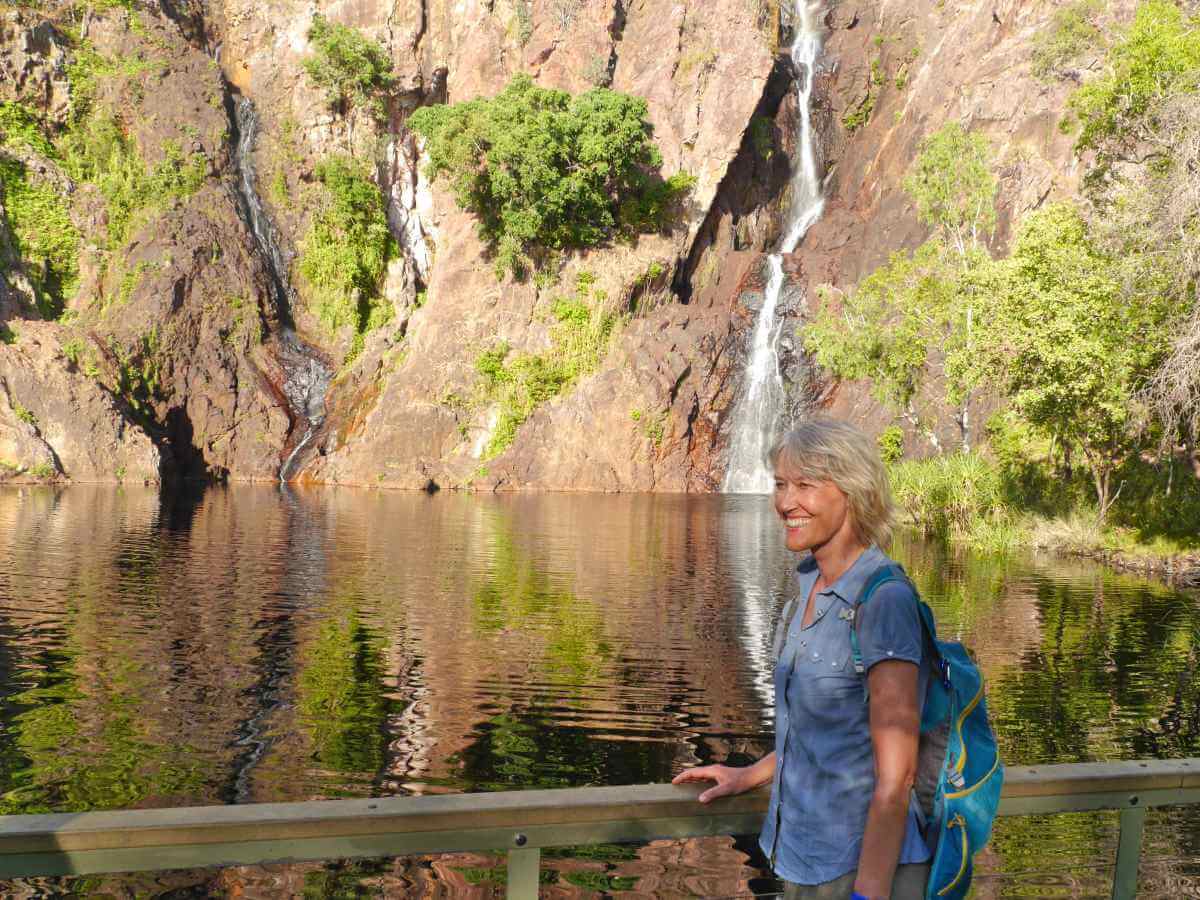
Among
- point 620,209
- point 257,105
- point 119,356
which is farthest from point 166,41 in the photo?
point 620,209

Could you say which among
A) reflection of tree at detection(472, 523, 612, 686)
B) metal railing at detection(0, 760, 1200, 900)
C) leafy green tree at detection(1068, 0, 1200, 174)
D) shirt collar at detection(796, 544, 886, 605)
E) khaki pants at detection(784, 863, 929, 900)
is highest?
leafy green tree at detection(1068, 0, 1200, 174)

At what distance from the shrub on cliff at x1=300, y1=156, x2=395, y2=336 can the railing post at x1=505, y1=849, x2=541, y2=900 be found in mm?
61099

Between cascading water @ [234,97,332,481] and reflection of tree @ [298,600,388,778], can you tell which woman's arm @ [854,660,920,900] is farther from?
cascading water @ [234,97,332,481]

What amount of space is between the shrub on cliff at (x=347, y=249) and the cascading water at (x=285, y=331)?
1.86 meters

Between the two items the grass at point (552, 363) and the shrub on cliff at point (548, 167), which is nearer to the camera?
the shrub on cliff at point (548, 167)

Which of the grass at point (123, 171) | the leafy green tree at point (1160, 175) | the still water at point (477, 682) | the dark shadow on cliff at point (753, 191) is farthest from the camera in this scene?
the dark shadow on cliff at point (753, 191)

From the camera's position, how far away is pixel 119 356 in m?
51.6

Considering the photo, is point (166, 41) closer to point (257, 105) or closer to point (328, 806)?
point (257, 105)

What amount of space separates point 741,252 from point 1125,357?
35519 mm

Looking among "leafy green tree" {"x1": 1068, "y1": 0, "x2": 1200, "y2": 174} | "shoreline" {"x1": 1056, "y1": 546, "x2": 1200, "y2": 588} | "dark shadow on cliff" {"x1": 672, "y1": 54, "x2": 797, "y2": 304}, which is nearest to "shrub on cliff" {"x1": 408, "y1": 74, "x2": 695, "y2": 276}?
"dark shadow on cliff" {"x1": 672, "y1": 54, "x2": 797, "y2": 304}

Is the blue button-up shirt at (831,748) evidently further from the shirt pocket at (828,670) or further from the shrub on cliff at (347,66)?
the shrub on cliff at (347,66)

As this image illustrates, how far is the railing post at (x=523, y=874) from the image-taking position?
9.98ft

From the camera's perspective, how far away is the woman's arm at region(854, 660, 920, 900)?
2.77 metres

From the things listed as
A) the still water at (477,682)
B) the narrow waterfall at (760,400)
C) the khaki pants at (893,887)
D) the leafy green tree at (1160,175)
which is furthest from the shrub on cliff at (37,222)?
the khaki pants at (893,887)
